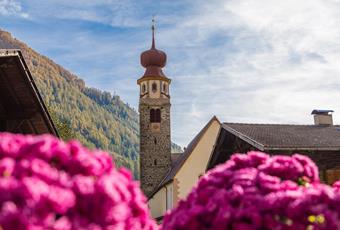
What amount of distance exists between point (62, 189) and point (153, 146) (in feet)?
124

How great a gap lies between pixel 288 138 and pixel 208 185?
51.9ft

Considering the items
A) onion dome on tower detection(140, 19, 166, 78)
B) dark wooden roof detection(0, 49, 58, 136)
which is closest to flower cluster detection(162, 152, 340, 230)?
dark wooden roof detection(0, 49, 58, 136)

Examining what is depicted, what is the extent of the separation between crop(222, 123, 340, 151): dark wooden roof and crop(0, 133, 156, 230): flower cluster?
14116 mm

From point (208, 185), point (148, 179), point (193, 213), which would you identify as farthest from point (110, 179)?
point (148, 179)

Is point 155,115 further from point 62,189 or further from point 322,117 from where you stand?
point 62,189

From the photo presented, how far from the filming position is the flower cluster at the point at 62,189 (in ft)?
5.84

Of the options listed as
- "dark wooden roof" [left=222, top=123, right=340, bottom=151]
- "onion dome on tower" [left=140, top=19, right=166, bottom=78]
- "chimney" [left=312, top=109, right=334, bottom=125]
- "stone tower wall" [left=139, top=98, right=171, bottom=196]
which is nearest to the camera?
"dark wooden roof" [left=222, top=123, right=340, bottom=151]

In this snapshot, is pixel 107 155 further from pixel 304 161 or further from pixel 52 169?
pixel 304 161

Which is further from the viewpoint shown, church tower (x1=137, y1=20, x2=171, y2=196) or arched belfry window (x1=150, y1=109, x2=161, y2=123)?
arched belfry window (x1=150, y1=109, x2=161, y2=123)

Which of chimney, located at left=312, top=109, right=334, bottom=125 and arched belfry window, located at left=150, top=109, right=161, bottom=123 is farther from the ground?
arched belfry window, located at left=150, top=109, right=161, bottom=123

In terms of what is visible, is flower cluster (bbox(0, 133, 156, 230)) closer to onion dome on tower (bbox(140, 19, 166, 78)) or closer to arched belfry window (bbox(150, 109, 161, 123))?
arched belfry window (bbox(150, 109, 161, 123))

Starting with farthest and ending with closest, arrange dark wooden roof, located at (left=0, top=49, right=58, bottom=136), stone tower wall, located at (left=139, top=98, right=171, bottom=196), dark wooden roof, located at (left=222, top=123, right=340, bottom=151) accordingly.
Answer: stone tower wall, located at (left=139, top=98, right=171, bottom=196), dark wooden roof, located at (left=222, top=123, right=340, bottom=151), dark wooden roof, located at (left=0, top=49, right=58, bottom=136)

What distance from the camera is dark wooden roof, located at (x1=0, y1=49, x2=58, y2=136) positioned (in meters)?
7.50

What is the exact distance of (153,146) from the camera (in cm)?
3956
